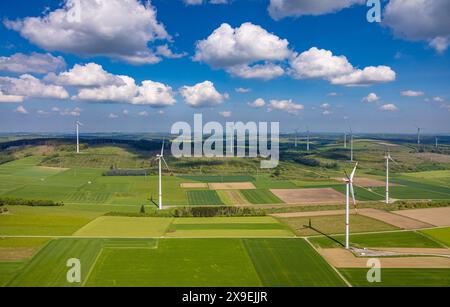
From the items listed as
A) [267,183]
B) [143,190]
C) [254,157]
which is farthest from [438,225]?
[254,157]

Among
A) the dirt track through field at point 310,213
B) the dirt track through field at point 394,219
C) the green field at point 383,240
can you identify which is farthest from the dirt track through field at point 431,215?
the dirt track through field at point 310,213

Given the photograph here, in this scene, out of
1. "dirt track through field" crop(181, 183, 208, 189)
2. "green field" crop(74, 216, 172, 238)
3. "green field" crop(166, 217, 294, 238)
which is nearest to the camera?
"green field" crop(74, 216, 172, 238)

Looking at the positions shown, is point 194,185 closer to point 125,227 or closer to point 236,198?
point 236,198

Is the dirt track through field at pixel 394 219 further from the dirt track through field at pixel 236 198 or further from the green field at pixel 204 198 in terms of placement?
the green field at pixel 204 198

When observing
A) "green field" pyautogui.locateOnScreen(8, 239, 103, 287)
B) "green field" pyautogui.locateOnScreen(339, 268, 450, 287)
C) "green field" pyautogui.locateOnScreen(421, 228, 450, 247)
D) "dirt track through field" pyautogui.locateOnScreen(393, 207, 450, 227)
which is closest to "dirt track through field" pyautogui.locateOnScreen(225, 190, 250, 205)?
"dirt track through field" pyautogui.locateOnScreen(393, 207, 450, 227)

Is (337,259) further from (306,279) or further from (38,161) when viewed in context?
(38,161)

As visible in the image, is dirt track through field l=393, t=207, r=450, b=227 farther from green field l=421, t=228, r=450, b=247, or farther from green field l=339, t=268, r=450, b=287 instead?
green field l=339, t=268, r=450, b=287
